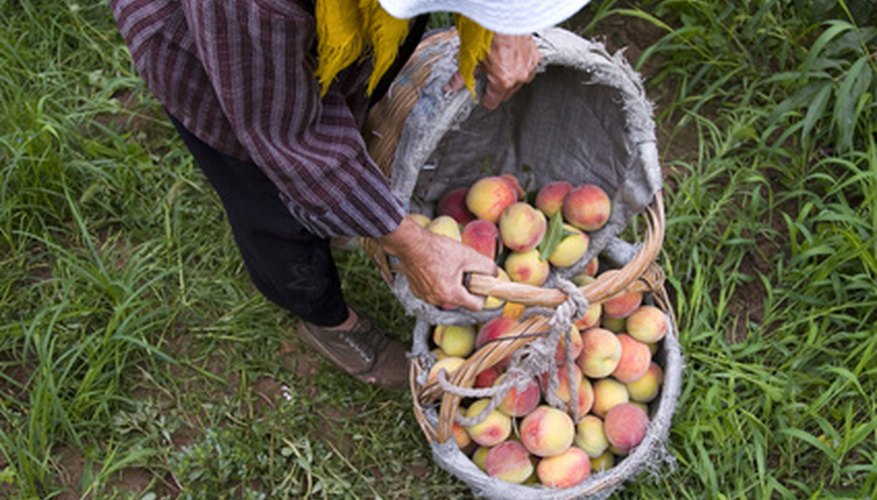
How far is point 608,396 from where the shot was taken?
197 centimetres

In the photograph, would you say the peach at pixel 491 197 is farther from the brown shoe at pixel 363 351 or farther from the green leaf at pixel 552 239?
the brown shoe at pixel 363 351

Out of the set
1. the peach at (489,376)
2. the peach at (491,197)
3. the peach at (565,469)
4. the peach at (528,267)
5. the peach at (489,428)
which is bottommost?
the peach at (565,469)

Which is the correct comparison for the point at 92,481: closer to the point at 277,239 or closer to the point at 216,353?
the point at 216,353

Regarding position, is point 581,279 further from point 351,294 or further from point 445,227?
point 351,294

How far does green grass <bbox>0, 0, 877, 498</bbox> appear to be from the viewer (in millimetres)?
2047

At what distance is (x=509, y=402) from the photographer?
189cm

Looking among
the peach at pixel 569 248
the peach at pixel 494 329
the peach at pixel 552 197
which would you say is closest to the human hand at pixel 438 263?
the peach at pixel 494 329

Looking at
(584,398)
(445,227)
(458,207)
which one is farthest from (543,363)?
(458,207)

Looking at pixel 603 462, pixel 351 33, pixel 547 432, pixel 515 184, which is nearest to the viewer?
pixel 351 33

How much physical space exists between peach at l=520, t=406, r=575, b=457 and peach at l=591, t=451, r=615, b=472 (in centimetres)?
11

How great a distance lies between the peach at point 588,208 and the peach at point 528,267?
0.11m

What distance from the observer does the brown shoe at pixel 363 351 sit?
6.98ft

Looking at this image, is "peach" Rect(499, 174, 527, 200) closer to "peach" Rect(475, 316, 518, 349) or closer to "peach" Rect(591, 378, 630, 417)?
"peach" Rect(475, 316, 518, 349)

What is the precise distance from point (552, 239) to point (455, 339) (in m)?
0.31
